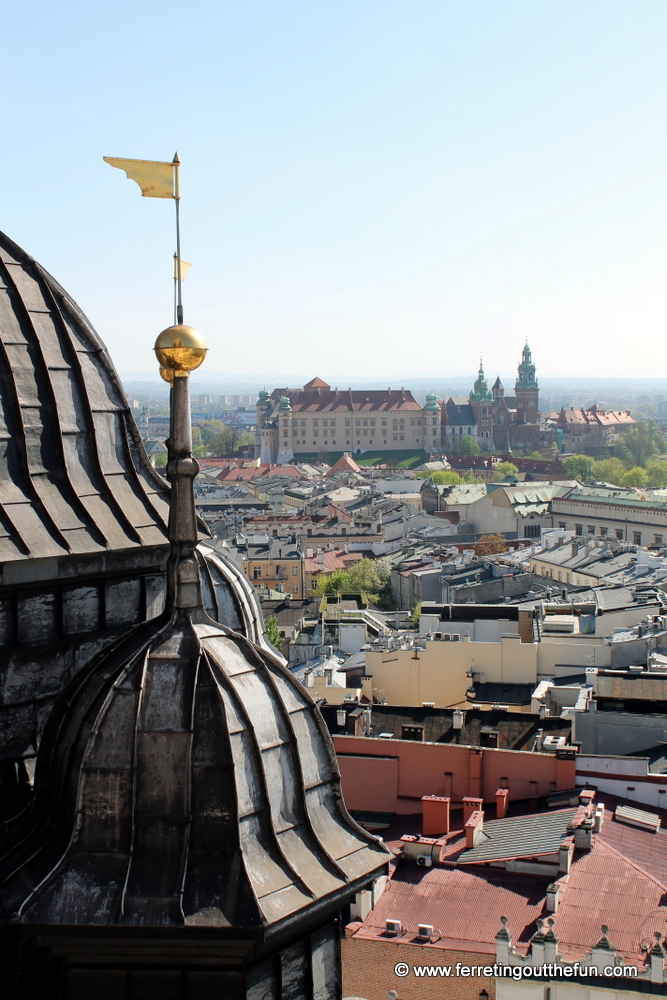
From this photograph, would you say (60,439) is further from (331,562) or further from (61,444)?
(331,562)

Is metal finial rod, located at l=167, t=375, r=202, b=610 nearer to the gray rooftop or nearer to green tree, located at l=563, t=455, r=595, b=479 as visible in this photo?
the gray rooftop

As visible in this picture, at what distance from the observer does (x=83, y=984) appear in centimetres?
468

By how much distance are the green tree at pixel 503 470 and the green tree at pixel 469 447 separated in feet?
83.0

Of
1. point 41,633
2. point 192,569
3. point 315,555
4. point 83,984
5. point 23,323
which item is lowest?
point 315,555

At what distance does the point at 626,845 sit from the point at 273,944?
55.0ft

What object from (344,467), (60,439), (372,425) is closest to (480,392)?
(372,425)

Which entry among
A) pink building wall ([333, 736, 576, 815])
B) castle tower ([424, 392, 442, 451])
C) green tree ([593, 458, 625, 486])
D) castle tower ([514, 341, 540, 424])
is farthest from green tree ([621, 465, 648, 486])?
pink building wall ([333, 736, 576, 815])

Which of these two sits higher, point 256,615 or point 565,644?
point 256,615

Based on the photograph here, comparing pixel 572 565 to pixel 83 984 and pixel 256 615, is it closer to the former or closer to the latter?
pixel 256 615

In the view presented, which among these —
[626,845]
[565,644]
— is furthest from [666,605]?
[626,845]

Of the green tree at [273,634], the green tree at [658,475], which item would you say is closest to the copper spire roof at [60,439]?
the green tree at [273,634]

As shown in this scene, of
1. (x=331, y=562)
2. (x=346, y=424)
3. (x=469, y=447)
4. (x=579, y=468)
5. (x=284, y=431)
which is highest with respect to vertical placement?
(x=346, y=424)

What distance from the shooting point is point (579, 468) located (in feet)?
410

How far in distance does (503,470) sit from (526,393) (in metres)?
53.7
